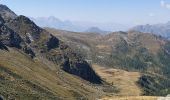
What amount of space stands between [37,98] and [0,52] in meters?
85.7

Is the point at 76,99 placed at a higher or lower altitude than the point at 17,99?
lower

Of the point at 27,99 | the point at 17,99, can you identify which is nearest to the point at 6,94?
the point at 17,99

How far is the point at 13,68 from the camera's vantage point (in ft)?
529

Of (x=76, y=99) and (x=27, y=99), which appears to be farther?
(x=76, y=99)

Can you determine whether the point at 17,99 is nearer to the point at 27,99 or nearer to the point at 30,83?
the point at 27,99

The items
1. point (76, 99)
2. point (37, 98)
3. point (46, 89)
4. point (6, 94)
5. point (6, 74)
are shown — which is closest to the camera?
point (6, 94)

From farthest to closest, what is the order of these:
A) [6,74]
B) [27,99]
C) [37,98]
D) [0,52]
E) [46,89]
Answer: [0,52] → [46,89] → [6,74] → [37,98] → [27,99]

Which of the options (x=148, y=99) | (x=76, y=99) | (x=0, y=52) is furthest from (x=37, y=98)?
(x=0, y=52)

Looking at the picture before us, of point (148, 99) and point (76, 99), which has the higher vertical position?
point (148, 99)

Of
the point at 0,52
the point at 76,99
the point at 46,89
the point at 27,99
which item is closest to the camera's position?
the point at 27,99

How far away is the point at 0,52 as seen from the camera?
7712 inches

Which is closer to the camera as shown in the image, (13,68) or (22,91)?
(22,91)

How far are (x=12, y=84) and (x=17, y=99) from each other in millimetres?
23081

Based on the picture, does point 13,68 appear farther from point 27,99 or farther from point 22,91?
point 27,99
